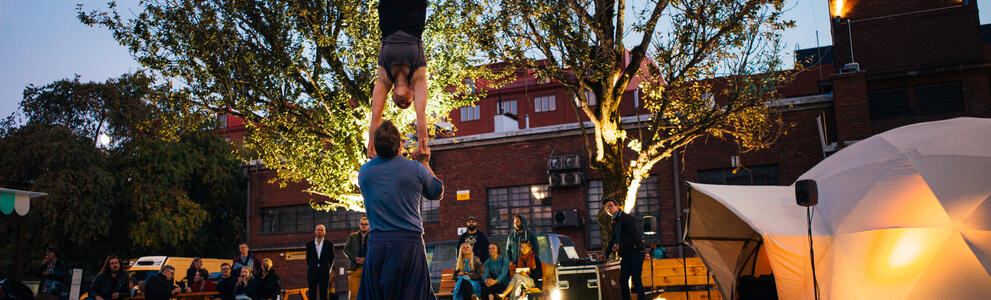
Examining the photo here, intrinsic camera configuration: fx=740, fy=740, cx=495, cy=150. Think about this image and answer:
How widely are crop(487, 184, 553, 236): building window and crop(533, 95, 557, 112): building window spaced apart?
912 inches

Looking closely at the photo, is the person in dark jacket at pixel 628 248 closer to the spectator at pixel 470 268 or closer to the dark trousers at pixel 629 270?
the dark trousers at pixel 629 270

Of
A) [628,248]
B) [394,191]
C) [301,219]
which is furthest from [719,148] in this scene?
[394,191]

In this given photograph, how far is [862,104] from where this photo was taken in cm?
2230

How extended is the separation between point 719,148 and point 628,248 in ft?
41.9

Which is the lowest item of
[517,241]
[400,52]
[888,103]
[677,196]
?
[517,241]

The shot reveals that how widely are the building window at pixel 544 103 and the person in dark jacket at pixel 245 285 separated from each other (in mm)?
35023

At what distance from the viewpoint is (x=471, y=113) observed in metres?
50.5

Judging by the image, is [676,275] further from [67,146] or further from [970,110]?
[67,146]

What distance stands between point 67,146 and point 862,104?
2704 centimetres

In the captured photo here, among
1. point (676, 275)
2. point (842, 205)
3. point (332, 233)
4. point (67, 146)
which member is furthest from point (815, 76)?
point (67, 146)

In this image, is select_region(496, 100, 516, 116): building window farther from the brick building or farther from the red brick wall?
the red brick wall

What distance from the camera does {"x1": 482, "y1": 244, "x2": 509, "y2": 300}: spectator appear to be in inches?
498

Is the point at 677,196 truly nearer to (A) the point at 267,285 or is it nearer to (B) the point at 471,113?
(A) the point at 267,285

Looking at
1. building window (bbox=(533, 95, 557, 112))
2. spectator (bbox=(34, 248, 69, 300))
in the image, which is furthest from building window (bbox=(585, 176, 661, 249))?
building window (bbox=(533, 95, 557, 112))
